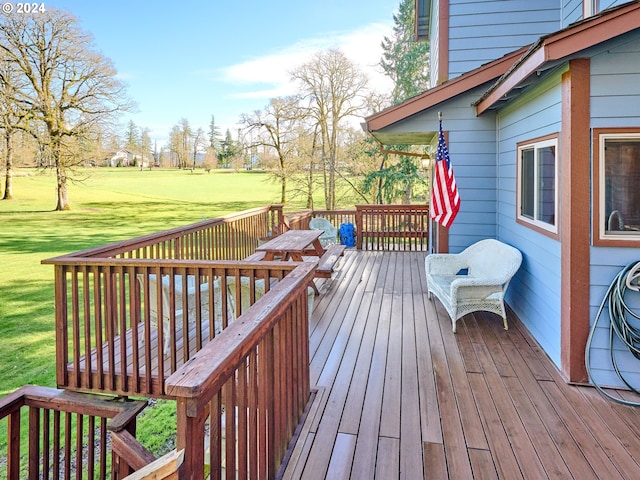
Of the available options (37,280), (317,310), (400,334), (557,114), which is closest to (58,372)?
(317,310)

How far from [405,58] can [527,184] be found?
15.4 meters

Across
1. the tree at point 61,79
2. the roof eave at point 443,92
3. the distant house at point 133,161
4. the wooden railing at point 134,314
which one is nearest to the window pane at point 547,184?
the roof eave at point 443,92

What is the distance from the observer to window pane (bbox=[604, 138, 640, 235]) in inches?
120

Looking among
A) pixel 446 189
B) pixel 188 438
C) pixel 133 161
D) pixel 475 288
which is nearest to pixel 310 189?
pixel 446 189

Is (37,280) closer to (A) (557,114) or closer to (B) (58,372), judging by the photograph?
(B) (58,372)

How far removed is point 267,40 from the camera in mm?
26234

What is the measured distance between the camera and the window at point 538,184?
12.0 feet

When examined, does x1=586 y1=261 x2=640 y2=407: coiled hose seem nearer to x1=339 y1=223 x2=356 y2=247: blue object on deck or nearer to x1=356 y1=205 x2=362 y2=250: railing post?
x1=356 y1=205 x2=362 y2=250: railing post

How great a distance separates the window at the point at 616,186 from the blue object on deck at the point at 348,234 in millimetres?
7266

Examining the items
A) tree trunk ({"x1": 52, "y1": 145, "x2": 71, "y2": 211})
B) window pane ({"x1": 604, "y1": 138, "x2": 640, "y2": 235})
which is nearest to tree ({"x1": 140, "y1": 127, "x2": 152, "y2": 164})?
tree trunk ({"x1": 52, "y1": 145, "x2": 71, "y2": 211})

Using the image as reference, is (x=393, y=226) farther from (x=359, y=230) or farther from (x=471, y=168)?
(x=471, y=168)

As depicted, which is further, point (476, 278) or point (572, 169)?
point (476, 278)

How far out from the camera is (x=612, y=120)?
10.0ft

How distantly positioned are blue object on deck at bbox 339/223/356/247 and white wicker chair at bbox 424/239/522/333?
4.98 metres
